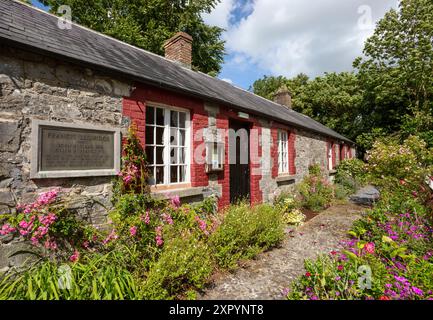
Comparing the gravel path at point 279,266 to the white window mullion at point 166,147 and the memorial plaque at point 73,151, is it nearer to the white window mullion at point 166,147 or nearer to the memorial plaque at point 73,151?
the white window mullion at point 166,147

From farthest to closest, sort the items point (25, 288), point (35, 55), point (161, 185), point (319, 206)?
point (319, 206), point (161, 185), point (35, 55), point (25, 288)

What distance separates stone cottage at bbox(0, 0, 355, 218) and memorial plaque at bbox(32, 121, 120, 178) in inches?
0.5

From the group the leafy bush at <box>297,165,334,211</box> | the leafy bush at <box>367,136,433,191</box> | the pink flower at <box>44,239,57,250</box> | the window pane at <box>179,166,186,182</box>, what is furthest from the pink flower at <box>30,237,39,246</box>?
the leafy bush at <box>297,165,334,211</box>

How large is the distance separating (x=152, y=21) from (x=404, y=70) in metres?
17.2

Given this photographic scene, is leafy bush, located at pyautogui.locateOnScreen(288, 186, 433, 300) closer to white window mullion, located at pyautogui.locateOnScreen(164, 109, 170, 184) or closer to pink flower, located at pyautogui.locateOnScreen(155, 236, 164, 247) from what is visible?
pink flower, located at pyautogui.locateOnScreen(155, 236, 164, 247)

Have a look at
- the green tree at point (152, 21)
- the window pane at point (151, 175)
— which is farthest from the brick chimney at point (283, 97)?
the window pane at point (151, 175)

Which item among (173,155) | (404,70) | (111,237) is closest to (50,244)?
(111,237)

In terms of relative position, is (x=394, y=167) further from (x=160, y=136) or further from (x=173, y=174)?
(x=160, y=136)

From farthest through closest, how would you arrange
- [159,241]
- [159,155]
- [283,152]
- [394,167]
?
[283,152] < [394,167] < [159,155] < [159,241]

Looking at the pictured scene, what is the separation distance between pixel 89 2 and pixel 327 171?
18341 millimetres

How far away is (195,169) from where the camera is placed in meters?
5.20

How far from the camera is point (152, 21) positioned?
603 inches

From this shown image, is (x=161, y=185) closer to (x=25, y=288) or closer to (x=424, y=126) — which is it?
(x=25, y=288)
